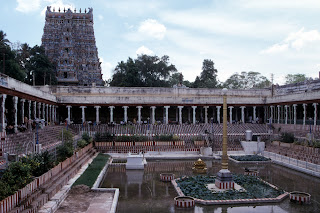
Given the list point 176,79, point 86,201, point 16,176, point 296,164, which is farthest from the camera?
point 176,79

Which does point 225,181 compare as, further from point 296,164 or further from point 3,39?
point 3,39

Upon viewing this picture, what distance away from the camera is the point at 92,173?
16984 millimetres

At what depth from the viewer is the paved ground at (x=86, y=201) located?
11080mm

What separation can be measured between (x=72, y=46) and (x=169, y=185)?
4556 centimetres

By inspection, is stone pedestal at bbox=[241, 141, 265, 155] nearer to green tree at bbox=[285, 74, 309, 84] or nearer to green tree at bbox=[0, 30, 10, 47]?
green tree at bbox=[0, 30, 10, 47]

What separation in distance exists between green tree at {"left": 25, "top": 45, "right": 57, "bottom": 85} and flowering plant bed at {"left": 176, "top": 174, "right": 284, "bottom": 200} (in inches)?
1614

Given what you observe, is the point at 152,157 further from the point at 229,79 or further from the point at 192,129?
the point at 229,79

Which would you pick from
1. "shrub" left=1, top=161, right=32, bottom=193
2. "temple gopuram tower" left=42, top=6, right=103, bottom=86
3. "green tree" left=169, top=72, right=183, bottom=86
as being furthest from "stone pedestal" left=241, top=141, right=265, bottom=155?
"temple gopuram tower" left=42, top=6, right=103, bottom=86

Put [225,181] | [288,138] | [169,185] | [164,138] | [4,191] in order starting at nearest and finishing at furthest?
[4,191] → [225,181] → [169,185] → [288,138] → [164,138]

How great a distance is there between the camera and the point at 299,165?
2058 centimetres

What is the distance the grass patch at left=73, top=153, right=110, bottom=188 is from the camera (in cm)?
1477

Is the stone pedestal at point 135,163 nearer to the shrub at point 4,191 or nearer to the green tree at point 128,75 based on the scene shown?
the shrub at point 4,191

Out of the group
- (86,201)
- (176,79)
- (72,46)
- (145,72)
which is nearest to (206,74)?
(176,79)

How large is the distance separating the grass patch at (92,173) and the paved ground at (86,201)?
70 centimetres
